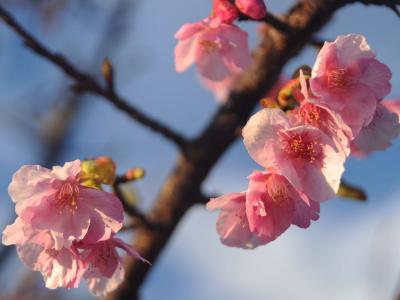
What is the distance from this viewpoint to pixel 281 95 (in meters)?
1.47

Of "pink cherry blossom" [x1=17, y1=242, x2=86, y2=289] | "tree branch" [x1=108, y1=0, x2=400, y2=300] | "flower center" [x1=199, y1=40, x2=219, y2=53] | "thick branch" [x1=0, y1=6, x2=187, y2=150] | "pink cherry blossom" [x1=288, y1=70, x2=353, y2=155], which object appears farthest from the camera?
"tree branch" [x1=108, y1=0, x2=400, y2=300]

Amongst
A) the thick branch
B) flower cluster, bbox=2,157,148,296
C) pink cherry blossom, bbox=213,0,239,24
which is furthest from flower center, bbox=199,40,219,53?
flower cluster, bbox=2,157,148,296

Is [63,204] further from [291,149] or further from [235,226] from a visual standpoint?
[291,149]

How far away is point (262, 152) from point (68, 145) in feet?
12.1

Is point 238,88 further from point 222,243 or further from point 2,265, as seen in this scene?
point 2,265

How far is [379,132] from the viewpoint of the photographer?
4.87 ft

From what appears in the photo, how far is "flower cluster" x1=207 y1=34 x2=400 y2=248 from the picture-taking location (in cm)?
133

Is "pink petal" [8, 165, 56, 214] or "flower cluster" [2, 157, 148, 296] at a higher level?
"pink petal" [8, 165, 56, 214]

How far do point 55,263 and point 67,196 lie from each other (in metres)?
0.16

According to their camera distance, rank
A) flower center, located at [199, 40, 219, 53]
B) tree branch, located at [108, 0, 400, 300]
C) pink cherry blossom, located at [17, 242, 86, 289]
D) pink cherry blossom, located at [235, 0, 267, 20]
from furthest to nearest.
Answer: tree branch, located at [108, 0, 400, 300], flower center, located at [199, 40, 219, 53], pink cherry blossom, located at [235, 0, 267, 20], pink cherry blossom, located at [17, 242, 86, 289]

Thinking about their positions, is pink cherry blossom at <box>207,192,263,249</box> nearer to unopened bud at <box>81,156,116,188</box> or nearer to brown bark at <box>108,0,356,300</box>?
unopened bud at <box>81,156,116,188</box>

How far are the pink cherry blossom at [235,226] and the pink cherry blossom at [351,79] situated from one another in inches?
12.9

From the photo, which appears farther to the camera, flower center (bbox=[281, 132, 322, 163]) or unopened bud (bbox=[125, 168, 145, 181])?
unopened bud (bbox=[125, 168, 145, 181])

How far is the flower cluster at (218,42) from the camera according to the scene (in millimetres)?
1630
